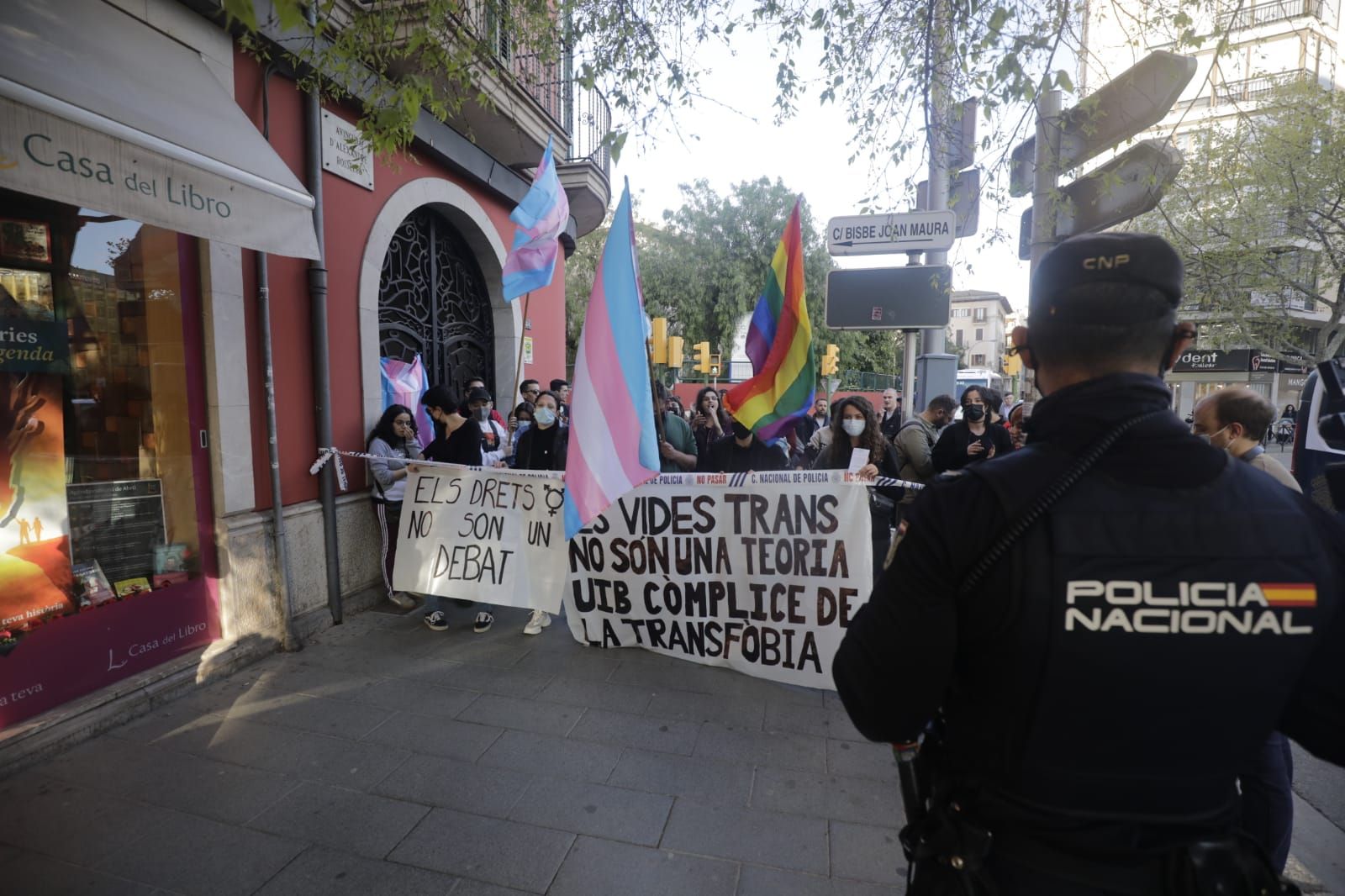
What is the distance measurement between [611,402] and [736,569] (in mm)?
1303

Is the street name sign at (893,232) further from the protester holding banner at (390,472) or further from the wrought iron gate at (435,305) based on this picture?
the wrought iron gate at (435,305)

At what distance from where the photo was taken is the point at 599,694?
410 centimetres

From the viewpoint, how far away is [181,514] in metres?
4.42

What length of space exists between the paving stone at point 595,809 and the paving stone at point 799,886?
42 centimetres

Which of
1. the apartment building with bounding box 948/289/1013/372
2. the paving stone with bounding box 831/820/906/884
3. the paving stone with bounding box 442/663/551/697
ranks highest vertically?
the apartment building with bounding box 948/289/1013/372

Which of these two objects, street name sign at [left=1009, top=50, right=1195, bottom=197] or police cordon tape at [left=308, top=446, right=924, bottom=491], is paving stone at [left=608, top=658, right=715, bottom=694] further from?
street name sign at [left=1009, top=50, right=1195, bottom=197]

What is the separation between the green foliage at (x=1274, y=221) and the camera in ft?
43.5

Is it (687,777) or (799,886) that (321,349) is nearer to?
(687,777)

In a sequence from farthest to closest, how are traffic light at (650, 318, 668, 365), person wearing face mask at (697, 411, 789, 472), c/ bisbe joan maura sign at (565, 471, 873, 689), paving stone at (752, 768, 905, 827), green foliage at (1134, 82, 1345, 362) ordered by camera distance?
traffic light at (650, 318, 668, 365) → green foliage at (1134, 82, 1345, 362) → person wearing face mask at (697, 411, 789, 472) → c/ bisbe joan maura sign at (565, 471, 873, 689) → paving stone at (752, 768, 905, 827)

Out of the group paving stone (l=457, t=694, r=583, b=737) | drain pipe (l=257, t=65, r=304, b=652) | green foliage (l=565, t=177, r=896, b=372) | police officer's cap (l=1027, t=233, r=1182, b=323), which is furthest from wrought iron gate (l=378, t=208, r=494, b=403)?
green foliage (l=565, t=177, r=896, b=372)

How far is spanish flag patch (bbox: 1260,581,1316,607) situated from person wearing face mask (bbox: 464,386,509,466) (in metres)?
5.69

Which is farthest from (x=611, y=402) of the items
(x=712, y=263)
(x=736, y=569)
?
(x=712, y=263)

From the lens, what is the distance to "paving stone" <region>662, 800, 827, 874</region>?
8.80 ft

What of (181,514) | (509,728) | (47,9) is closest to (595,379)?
(509,728)
